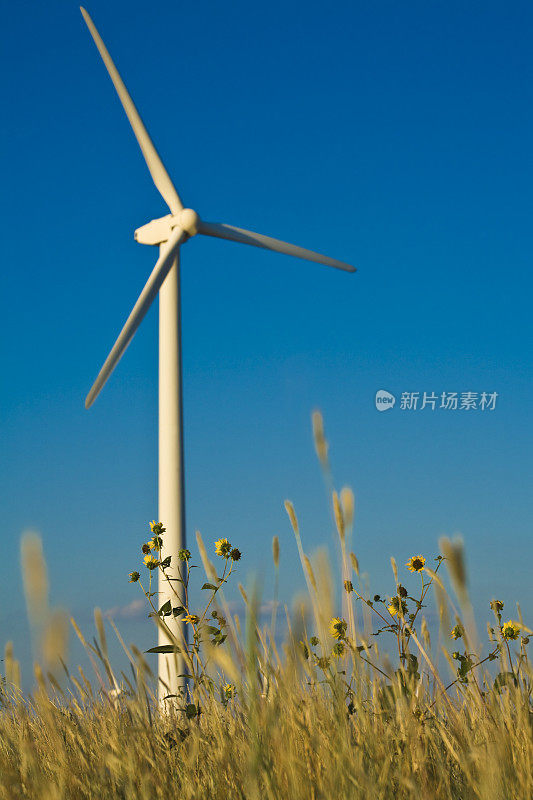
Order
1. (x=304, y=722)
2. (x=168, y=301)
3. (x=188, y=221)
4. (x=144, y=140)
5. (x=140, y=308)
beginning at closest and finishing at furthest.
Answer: (x=304, y=722) < (x=140, y=308) < (x=168, y=301) < (x=188, y=221) < (x=144, y=140)

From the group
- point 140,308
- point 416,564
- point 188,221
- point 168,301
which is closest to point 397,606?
point 416,564

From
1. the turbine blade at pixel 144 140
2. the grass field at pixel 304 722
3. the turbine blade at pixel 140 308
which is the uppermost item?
the turbine blade at pixel 144 140

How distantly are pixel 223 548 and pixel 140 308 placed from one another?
29.8 feet

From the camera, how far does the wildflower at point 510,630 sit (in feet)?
15.4

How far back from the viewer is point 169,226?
16.3 metres

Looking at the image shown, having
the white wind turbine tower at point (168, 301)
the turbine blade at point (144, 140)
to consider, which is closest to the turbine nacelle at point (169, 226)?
the white wind turbine tower at point (168, 301)

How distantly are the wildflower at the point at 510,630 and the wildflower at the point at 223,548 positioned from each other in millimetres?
1814

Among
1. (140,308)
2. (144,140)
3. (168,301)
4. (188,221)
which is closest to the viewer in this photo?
(140,308)

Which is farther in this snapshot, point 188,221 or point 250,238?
point 250,238

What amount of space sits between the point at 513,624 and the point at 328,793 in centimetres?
212

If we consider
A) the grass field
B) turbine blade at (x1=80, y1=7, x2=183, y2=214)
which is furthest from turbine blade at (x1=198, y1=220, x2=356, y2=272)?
the grass field

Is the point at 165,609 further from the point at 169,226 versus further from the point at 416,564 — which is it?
the point at 169,226

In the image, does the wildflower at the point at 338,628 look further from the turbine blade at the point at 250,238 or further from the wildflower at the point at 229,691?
the turbine blade at the point at 250,238

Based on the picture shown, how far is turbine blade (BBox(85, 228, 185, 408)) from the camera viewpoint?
12.4 metres
